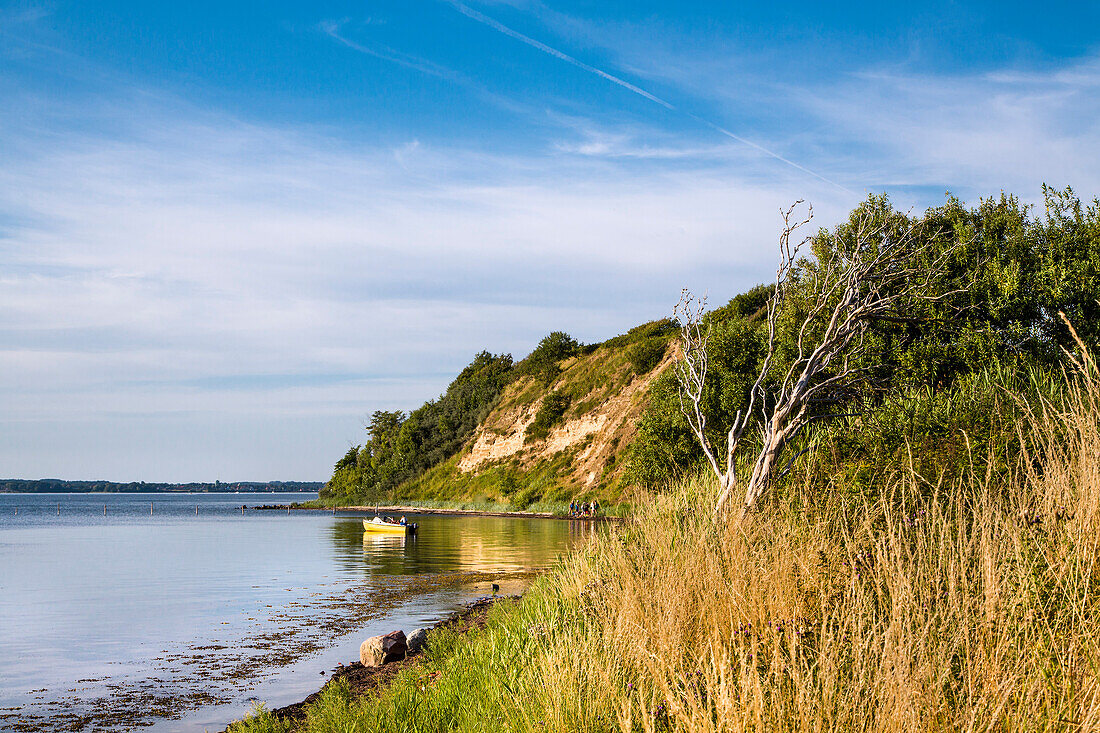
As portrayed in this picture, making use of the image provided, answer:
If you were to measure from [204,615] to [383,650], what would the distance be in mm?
9077

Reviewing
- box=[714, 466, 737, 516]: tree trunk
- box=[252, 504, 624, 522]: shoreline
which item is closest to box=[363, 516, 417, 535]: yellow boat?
box=[252, 504, 624, 522]: shoreline

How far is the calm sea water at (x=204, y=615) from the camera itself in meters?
13.1

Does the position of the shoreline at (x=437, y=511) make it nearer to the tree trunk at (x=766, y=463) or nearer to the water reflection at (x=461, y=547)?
the water reflection at (x=461, y=547)

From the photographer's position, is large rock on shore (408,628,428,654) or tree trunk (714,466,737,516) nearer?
tree trunk (714,466,737,516)

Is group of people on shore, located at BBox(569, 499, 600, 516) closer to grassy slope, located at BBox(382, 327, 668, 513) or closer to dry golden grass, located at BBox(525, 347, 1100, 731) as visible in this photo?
grassy slope, located at BBox(382, 327, 668, 513)

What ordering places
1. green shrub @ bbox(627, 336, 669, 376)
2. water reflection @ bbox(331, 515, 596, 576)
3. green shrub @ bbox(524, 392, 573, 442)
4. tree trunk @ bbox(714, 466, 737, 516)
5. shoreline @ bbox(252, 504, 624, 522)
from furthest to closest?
green shrub @ bbox(524, 392, 573, 442)
green shrub @ bbox(627, 336, 669, 376)
shoreline @ bbox(252, 504, 624, 522)
water reflection @ bbox(331, 515, 596, 576)
tree trunk @ bbox(714, 466, 737, 516)

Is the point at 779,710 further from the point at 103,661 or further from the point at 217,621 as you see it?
the point at 217,621

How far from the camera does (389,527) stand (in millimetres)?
50719

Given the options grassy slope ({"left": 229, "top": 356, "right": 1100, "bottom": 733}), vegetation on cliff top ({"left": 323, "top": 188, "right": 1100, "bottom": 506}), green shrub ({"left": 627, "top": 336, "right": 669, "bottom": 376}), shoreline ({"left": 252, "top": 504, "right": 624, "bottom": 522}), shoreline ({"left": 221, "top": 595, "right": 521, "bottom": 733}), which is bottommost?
shoreline ({"left": 252, "top": 504, "right": 624, "bottom": 522})

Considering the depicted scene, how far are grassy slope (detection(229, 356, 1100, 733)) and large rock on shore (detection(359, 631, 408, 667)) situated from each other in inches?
168

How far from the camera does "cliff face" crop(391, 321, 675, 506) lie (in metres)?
66.4

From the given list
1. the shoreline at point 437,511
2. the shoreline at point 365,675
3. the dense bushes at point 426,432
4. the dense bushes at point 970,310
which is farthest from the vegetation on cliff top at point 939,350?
the dense bushes at point 426,432

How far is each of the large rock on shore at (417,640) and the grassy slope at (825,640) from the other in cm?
479

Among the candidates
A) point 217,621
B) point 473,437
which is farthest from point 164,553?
point 473,437
